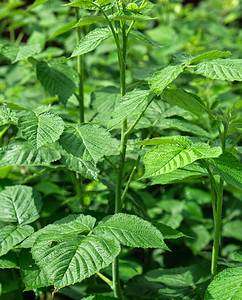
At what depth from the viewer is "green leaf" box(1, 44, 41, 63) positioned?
137 cm

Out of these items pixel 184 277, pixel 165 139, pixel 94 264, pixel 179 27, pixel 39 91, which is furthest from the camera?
pixel 179 27

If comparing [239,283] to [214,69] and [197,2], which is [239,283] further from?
[197,2]

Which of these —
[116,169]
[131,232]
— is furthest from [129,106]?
[131,232]

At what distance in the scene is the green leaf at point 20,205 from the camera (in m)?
1.24

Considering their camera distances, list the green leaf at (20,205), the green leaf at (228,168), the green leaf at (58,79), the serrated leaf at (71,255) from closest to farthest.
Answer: the serrated leaf at (71,255)
the green leaf at (228,168)
the green leaf at (20,205)
the green leaf at (58,79)

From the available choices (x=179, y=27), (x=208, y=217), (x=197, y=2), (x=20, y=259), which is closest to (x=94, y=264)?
(x=20, y=259)

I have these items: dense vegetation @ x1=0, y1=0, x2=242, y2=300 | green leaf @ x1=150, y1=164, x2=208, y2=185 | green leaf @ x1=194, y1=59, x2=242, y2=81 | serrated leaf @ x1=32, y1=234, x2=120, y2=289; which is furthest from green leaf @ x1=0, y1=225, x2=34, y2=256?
green leaf @ x1=194, y1=59, x2=242, y2=81

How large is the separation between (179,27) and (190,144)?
104 inches

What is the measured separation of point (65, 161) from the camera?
1.20 metres

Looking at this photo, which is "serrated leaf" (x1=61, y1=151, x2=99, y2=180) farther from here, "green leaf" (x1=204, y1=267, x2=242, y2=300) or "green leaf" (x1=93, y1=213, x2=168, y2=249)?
"green leaf" (x1=204, y1=267, x2=242, y2=300)

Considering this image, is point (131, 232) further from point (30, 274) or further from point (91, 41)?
point (91, 41)

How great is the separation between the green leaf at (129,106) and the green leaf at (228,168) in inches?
9.5

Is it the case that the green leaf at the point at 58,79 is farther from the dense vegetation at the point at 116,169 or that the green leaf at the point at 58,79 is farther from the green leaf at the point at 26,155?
the green leaf at the point at 26,155

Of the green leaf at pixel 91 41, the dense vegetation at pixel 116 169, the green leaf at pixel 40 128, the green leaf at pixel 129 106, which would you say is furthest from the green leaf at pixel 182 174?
the green leaf at pixel 91 41
